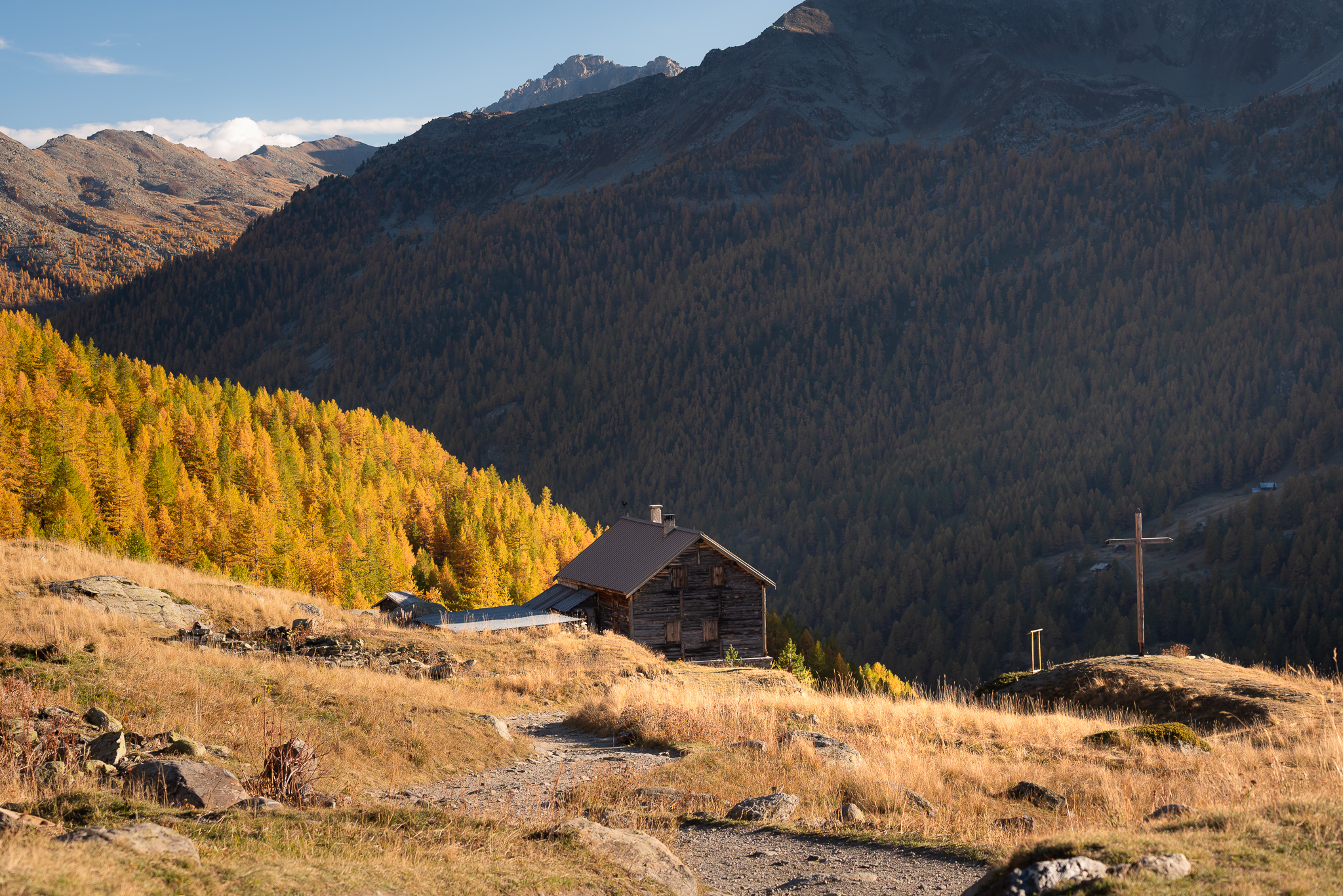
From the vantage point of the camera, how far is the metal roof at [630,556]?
2042 inches

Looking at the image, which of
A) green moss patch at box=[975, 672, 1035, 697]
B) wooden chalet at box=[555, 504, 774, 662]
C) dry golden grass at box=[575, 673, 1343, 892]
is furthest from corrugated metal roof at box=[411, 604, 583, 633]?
dry golden grass at box=[575, 673, 1343, 892]

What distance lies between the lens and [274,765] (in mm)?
10508

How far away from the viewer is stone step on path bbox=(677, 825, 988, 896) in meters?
8.94

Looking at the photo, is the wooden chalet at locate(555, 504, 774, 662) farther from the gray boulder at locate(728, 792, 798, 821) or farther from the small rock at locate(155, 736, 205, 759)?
the small rock at locate(155, 736, 205, 759)

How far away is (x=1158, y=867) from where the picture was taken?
677cm

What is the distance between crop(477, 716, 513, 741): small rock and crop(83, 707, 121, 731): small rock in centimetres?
701

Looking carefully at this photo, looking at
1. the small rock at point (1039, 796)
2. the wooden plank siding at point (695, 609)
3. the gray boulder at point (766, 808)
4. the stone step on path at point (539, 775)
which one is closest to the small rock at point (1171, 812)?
the small rock at point (1039, 796)

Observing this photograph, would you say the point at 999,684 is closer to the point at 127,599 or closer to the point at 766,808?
the point at 766,808

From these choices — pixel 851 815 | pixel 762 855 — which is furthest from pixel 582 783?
pixel 762 855

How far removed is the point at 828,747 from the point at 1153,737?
7230 millimetres

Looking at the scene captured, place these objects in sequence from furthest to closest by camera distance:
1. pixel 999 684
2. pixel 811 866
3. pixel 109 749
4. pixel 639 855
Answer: pixel 999 684
pixel 109 749
pixel 811 866
pixel 639 855

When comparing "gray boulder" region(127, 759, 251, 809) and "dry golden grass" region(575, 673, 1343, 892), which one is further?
"dry golden grass" region(575, 673, 1343, 892)

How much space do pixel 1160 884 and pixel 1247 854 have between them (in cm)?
156

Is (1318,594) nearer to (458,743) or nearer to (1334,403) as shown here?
(1334,403)
